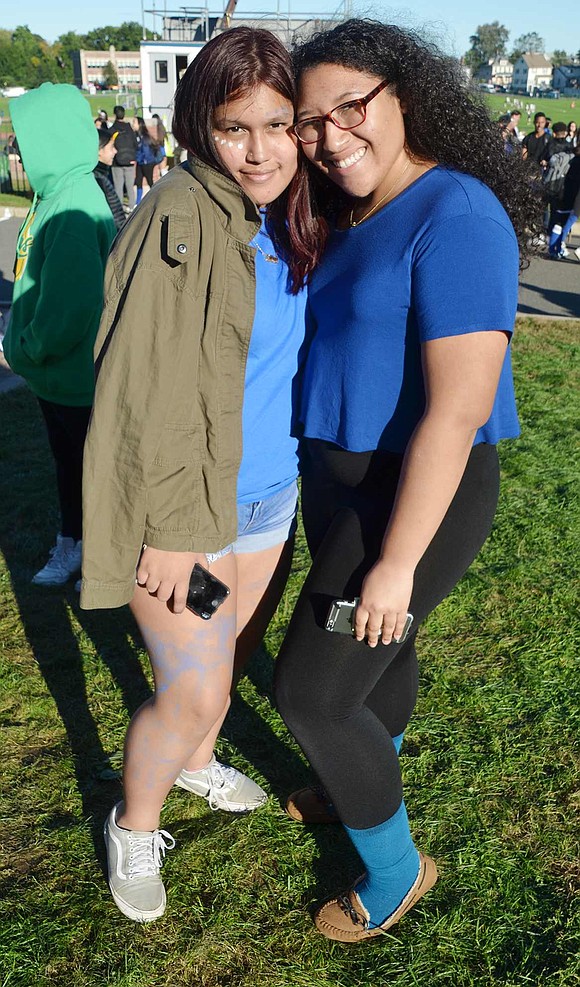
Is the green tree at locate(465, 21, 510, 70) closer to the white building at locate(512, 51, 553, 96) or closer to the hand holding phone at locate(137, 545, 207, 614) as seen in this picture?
the white building at locate(512, 51, 553, 96)

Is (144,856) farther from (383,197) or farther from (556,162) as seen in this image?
(556,162)

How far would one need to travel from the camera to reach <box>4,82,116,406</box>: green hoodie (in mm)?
3367

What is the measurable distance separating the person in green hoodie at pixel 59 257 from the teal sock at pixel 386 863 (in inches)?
86.9

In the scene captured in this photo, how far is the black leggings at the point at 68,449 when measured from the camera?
143 inches

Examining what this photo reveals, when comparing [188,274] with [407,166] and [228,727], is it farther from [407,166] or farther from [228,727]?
[228,727]

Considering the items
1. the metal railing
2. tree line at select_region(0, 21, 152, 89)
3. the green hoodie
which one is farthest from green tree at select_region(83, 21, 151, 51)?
the green hoodie

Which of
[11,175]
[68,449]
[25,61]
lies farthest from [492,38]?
[68,449]

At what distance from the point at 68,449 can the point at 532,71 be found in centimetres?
18118

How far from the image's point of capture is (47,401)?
3.66 metres

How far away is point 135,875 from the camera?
2.23 metres

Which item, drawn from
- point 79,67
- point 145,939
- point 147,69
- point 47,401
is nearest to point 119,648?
point 47,401

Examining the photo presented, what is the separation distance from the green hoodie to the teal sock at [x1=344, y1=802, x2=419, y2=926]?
7.33 ft

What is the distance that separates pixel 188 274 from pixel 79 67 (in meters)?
139

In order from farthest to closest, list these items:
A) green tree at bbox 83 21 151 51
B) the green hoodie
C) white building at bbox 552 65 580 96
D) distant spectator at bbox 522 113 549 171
A: green tree at bbox 83 21 151 51, white building at bbox 552 65 580 96, distant spectator at bbox 522 113 549 171, the green hoodie
